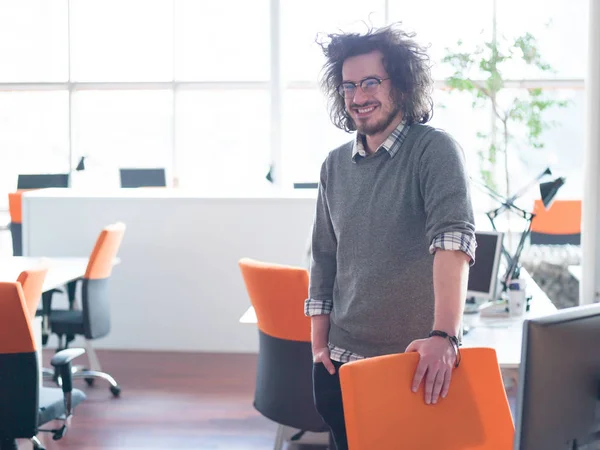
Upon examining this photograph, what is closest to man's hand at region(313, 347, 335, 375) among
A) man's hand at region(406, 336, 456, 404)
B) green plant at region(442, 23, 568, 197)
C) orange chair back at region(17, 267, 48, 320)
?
man's hand at region(406, 336, 456, 404)

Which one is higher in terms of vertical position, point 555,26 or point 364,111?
point 555,26

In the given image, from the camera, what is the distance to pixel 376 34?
1.99 metres

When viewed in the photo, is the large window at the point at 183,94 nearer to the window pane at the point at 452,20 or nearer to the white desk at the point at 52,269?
the window pane at the point at 452,20

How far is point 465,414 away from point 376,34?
92 cm

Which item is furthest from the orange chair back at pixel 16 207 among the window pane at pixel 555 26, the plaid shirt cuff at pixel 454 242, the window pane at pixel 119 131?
the plaid shirt cuff at pixel 454 242

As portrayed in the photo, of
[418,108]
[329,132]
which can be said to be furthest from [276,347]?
[329,132]

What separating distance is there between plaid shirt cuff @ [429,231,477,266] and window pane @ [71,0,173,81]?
7974 mm

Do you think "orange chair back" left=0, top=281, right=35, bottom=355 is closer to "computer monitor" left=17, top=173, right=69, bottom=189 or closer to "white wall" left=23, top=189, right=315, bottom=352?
"white wall" left=23, top=189, right=315, bottom=352

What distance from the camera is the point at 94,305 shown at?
4.53m

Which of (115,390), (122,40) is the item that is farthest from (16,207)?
(122,40)

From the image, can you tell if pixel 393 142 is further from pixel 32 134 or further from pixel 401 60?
pixel 32 134

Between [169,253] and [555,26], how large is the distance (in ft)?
17.6

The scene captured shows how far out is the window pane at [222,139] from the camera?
935cm

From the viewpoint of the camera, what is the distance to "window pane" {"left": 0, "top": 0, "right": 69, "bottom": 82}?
9.46 m
